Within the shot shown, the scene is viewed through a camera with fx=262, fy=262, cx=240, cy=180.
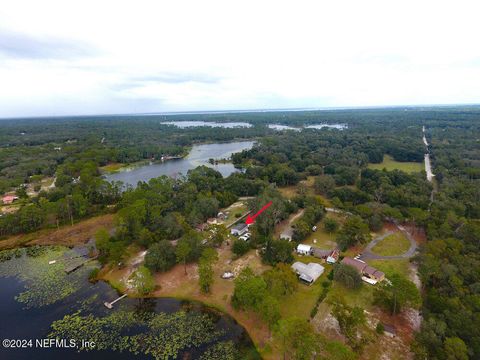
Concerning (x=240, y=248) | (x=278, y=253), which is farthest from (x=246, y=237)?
(x=278, y=253)

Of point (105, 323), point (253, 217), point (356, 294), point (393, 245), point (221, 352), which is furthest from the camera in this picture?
point (253, 217)

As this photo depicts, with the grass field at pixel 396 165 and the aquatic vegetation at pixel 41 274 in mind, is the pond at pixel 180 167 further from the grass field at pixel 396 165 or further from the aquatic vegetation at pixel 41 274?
the grass field at pixel 396 165

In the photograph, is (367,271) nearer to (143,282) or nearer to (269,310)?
(269,310)

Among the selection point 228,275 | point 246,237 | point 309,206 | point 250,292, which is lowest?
point 228,275

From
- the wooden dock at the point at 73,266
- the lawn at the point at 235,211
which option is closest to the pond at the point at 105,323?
the wooden dock at the point at 73,266

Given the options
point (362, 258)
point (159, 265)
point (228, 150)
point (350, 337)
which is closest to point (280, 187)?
point (362, 258)

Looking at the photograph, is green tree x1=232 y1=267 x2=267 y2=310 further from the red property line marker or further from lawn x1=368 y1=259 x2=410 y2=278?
the red property line marker

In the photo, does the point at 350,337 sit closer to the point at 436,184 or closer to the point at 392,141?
the point at 436,184
